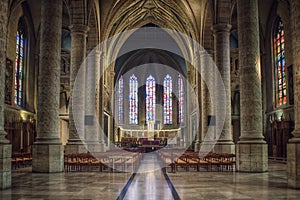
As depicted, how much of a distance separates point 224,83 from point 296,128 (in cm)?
987

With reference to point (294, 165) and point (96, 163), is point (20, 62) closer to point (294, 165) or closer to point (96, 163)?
point (96, 163)

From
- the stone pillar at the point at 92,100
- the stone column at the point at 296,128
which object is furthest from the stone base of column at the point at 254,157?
the stone pillar at the point at 92,100

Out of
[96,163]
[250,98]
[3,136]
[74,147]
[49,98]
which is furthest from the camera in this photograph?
[74,147]

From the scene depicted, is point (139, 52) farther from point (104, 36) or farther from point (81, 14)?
point (81, 14)

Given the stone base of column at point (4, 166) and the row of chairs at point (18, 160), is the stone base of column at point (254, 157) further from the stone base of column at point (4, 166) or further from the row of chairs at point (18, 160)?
the row of chairs at point (18, 160)

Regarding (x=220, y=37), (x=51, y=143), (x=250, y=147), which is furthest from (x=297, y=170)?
(x=220, y=37)

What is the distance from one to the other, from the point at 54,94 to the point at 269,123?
1825 centimetres

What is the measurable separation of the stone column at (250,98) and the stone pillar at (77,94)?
9.15 metres

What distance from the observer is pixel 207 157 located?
15266mm

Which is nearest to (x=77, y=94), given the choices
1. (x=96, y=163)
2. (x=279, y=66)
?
(x=96, y=163)

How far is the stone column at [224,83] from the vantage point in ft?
63.0

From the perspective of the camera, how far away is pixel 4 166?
9258mm

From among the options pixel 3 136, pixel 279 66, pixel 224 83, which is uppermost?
pixel 279 66

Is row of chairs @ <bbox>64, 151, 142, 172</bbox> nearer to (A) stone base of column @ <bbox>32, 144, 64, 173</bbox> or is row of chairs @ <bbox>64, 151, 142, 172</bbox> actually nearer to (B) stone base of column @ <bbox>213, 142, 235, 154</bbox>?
(A) stone base of column @ <bbox>32, 144, 64, 173</bbox>
